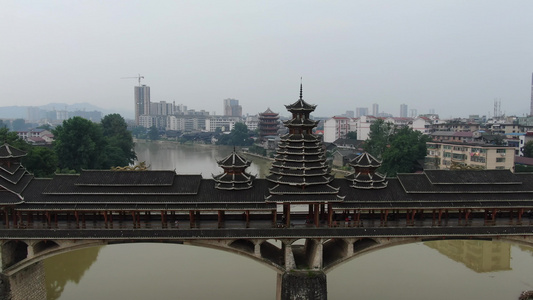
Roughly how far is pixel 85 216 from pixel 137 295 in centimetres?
457

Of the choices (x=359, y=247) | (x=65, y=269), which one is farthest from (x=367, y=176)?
(x=65, y=269)

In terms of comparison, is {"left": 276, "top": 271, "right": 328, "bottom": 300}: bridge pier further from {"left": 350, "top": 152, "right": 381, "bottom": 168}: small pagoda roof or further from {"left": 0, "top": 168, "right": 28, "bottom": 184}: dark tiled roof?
{"left": 0, "top": 168, "right": 28, "bottom": 184}: dark tiled roof

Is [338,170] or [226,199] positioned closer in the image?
[226,199]

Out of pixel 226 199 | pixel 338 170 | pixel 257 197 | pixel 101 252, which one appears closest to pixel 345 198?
pixel 257 197

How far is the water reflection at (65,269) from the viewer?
20500mm

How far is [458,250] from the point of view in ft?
82.8

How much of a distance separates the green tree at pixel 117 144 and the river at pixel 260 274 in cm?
2036

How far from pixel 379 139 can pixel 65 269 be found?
38842 mm

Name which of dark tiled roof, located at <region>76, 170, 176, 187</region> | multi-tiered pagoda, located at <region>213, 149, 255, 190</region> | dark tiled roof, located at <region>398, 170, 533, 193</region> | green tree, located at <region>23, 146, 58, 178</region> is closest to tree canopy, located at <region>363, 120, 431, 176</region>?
dark tiled roof, located at <region>398, 170, 533, 193</region>

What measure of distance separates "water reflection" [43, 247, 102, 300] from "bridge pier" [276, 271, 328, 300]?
11.8 m

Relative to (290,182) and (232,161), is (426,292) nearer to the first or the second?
(290,182)

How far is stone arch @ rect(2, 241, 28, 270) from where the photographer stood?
16.5 meters

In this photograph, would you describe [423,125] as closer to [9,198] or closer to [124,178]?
[124,178]

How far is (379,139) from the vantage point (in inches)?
1967
